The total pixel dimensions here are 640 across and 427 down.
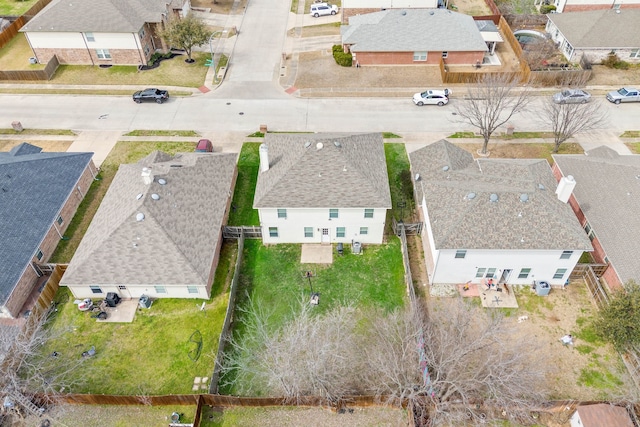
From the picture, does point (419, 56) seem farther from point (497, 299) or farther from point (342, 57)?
point (497, 299)

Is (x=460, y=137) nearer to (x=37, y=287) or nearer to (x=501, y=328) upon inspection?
(x=501, y=328)

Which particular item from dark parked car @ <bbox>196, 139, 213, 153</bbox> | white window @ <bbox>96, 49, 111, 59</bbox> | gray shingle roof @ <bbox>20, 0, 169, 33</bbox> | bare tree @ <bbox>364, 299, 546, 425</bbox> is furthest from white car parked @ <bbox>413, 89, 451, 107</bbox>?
white window @ <bbox>96, 49, 111, 59</bbox>

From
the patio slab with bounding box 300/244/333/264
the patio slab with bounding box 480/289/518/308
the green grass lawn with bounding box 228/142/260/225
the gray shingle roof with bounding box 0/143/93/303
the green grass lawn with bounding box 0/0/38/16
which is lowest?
the patio slab with bounding box 480/289/518/308

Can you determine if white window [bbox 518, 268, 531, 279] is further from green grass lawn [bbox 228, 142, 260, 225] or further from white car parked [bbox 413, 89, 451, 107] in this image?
white car parked [bbox 413, 89, 451, 107]

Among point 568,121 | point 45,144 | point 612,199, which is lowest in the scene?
point 45,144

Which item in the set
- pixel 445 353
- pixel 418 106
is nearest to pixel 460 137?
pixel 418 106

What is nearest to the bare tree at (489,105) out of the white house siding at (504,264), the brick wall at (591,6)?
the white house siding at (504,264)

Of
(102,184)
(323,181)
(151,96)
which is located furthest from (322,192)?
(151,96)

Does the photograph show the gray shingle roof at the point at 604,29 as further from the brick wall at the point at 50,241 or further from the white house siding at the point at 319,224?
the brick wall at the point at 50,241
